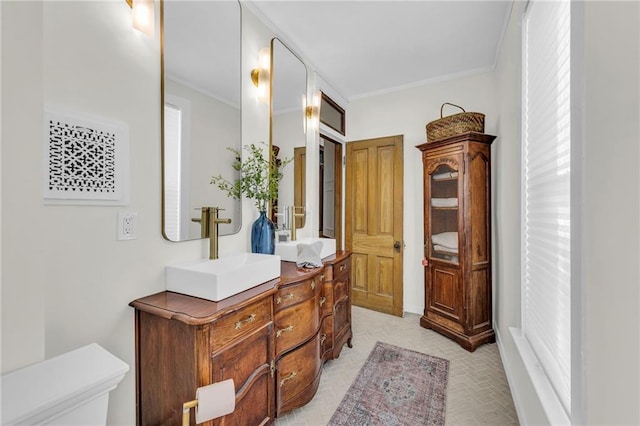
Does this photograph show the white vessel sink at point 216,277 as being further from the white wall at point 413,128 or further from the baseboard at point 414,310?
the baseboard at point 414,310

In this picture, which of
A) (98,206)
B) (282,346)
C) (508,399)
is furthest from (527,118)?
(98,206)

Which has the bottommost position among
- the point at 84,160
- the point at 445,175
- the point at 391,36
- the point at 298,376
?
the point at 298,376

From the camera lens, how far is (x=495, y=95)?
115 inches

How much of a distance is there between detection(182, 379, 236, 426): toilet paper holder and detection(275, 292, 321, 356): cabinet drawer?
57 cm

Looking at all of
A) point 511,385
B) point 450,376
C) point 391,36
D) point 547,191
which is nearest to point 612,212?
point 547,191

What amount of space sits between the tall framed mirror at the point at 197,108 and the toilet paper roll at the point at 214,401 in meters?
0.82

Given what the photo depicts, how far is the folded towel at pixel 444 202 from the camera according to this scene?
2.80 meters

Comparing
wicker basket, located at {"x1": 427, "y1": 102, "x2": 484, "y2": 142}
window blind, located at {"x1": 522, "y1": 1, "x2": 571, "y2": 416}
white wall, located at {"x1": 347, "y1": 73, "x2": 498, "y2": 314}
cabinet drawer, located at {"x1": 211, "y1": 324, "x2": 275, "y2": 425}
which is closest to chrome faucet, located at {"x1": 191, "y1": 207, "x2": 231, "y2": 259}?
cabinet drawer, located at {"x1": 211, "y1": 324, "x2": 275, "y2": 425}

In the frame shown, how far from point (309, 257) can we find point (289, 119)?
4.20 feet

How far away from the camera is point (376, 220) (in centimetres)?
358

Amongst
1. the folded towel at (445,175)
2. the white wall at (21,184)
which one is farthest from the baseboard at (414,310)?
the white wall at (21,184)

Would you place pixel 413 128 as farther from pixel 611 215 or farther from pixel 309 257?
pixel 611 215

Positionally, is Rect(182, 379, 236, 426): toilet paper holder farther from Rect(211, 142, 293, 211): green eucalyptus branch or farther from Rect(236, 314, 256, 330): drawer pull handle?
Rect(211, 142, 293, 211): green eucalyptus branch

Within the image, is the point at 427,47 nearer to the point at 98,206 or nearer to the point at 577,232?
the point at 577,232
